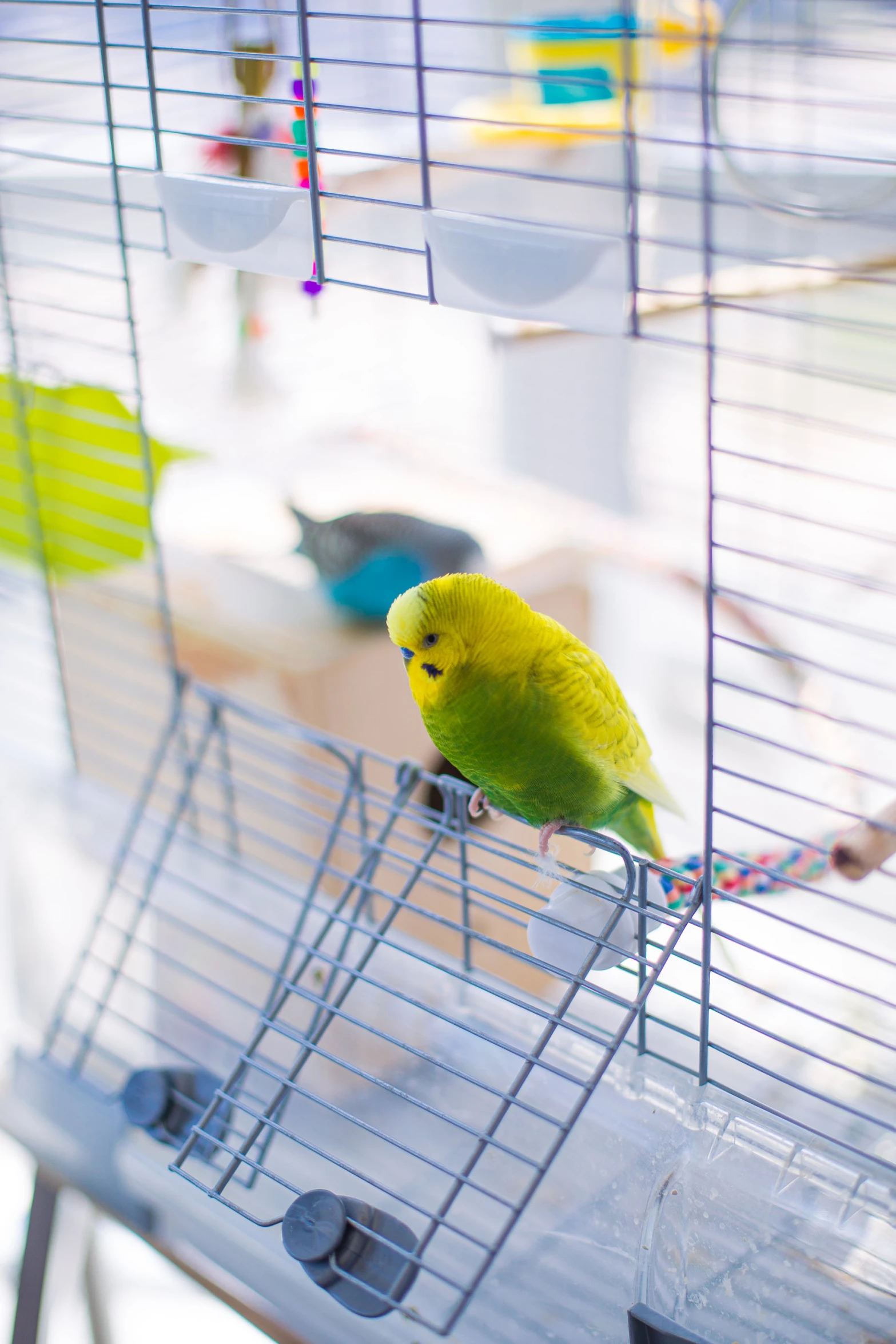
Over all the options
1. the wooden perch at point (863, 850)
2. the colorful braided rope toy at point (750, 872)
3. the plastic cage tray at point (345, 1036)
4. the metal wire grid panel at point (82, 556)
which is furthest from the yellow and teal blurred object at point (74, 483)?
the wooden perch at point (863, 850)

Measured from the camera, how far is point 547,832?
2.02 ft

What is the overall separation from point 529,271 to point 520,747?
0.71ft

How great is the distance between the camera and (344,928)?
741 mm

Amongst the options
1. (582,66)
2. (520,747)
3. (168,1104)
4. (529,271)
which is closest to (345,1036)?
(168,1104)

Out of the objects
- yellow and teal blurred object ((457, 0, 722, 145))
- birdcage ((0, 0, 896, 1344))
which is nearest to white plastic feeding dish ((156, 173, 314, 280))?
birdcage ((0, 0, 896, 1344))

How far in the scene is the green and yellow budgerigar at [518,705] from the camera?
52 centimetres

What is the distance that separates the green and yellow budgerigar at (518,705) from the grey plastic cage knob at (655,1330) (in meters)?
0.22

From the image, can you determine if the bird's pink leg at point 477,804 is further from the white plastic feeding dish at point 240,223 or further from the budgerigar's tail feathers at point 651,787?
the white plastic feeding dish at point 240,223

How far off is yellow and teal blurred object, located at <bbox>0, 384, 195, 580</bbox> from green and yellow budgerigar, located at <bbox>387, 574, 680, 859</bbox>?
56 centimetres

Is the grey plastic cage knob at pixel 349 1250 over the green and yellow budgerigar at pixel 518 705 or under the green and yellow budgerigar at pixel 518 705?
under

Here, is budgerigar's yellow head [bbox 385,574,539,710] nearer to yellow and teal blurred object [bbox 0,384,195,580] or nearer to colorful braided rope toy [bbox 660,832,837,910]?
colorful braided rope toy [bbox 660,832,837,910]

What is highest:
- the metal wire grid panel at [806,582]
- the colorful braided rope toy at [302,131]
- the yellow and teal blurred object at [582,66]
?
the yellow and teal blurred object at [582,66]

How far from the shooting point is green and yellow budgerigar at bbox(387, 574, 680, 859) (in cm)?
52

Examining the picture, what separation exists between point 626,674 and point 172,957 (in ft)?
3.67
